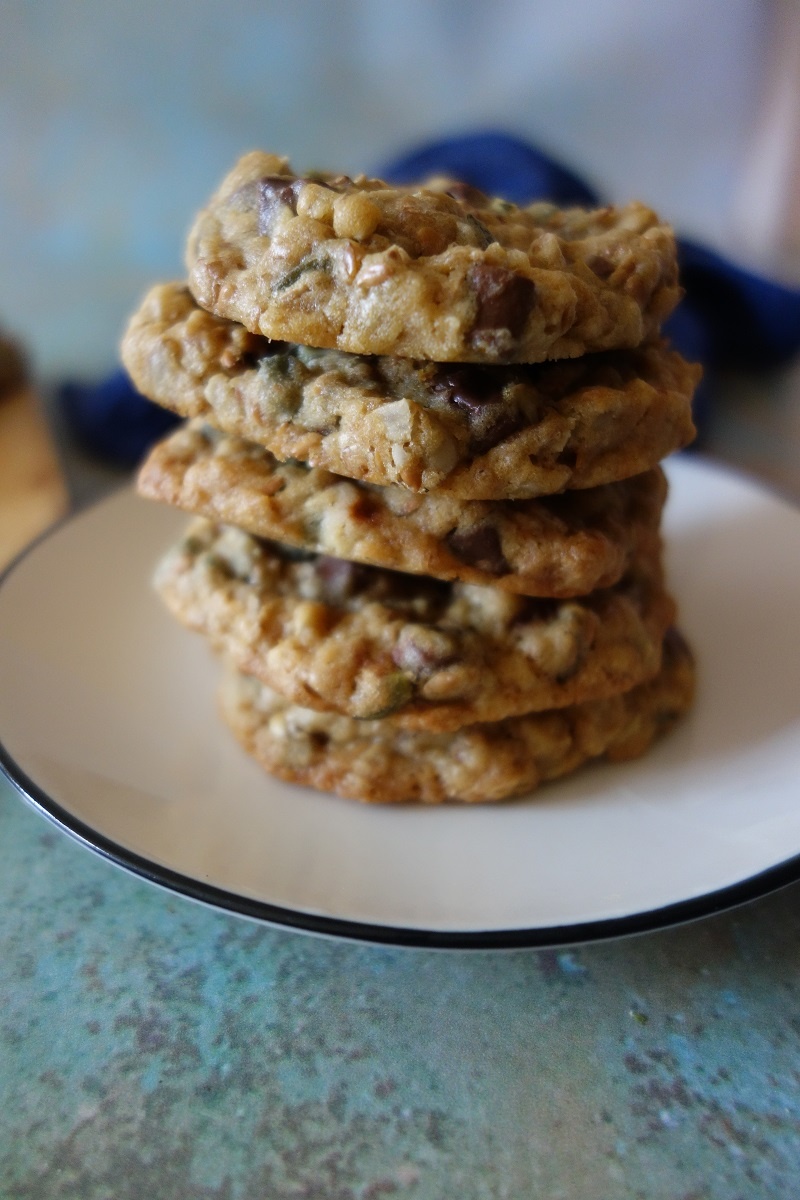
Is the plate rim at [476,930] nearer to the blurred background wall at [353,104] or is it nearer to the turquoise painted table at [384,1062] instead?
the turquoise painted table at [384,1062]

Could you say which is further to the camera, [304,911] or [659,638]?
[659,638]

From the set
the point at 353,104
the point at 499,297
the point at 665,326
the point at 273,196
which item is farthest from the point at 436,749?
the point at 353,104

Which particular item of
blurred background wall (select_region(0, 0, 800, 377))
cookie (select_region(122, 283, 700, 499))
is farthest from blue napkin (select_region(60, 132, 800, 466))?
cookie (select_region(122, 283, 700, 499))

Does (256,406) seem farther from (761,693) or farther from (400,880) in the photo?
(761,693)

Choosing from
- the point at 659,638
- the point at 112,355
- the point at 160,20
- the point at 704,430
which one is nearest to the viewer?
the point at 659,638

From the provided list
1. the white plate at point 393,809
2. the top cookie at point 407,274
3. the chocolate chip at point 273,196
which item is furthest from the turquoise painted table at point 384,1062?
the chocolate chip at point 273,196

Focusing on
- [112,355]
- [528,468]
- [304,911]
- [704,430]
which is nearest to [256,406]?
[528,468]

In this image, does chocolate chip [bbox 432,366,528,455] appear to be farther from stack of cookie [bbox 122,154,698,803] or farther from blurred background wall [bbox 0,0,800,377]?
blurred background wall [bbox 0,0,800,377]
